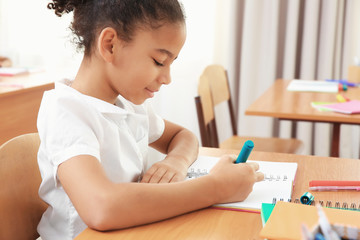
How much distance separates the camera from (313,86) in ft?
8.14

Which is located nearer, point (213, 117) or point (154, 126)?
point (154, 126)

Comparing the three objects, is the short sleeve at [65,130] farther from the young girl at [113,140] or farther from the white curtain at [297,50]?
the white curtain at [297,50]

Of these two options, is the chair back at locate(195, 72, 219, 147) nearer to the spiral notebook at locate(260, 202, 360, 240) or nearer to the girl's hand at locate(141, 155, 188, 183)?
the girl's hand at locate(141, 155, 188, 183)

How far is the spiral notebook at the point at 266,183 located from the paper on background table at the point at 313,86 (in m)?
1.30

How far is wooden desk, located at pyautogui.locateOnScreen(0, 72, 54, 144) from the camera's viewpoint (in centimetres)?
222

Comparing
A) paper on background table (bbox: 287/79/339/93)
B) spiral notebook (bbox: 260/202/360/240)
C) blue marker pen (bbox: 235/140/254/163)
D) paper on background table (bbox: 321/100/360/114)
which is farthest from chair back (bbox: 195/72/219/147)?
spiral notebook (bbox: 260/202/360/240)

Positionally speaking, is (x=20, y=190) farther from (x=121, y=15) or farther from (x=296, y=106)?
(x=296, y=106)

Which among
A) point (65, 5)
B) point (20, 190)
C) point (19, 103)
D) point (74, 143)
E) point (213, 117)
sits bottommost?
point (213, 117)

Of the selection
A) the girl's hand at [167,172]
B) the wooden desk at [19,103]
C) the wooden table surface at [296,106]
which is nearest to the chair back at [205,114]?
the wooden table surface at [296,106]

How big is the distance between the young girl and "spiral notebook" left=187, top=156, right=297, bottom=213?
0.02 m

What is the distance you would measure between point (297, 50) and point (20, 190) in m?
2.71

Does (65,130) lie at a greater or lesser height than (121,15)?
lesser

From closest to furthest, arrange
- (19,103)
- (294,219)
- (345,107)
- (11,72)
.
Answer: (294,219), (345,107), (19,103), (11,72)

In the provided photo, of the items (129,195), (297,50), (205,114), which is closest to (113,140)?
(129,195)
